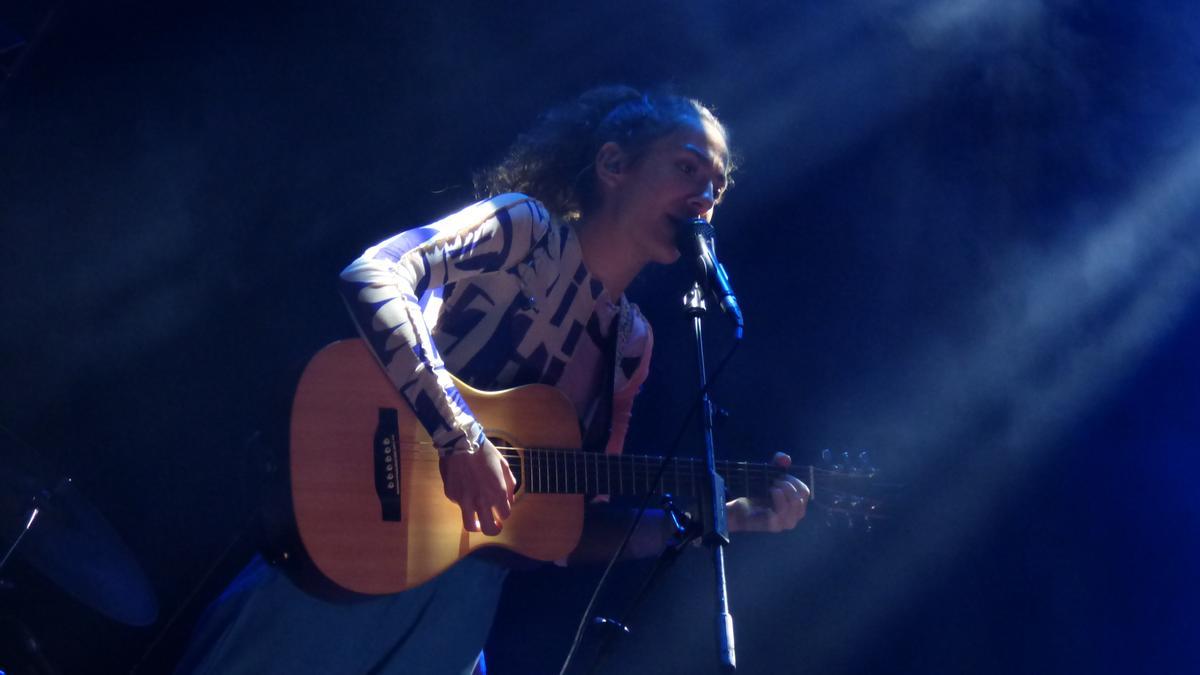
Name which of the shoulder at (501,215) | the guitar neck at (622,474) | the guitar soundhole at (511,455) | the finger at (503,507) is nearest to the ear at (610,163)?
the shoulder at (501,215)

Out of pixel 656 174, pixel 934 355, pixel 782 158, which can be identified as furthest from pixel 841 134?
pixel 656 174

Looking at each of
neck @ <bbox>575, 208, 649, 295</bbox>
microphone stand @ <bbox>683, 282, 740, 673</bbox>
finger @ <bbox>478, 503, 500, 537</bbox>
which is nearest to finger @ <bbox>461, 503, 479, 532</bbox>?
finger @ <bbox>478, 503, 500, 537</bbox>

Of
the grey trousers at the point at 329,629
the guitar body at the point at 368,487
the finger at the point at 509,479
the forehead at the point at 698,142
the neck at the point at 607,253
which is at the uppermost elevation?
the forehead at the point at 698,142

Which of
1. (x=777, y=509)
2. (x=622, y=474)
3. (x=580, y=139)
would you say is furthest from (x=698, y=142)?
(x=777, y=509)

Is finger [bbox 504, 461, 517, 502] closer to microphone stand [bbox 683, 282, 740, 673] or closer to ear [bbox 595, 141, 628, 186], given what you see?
microphone stand [bbox 683, 282, 740, 673]

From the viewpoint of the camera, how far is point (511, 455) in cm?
216

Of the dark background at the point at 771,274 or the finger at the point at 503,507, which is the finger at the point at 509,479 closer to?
the finger at the point at 503,507

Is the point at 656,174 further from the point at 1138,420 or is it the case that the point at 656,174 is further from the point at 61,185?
the point at 1138,420

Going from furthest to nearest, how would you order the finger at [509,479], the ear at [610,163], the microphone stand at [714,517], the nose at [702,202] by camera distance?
the ear at [610,163] → the nose at [702,202] → the finger at [509,479] → the microphone stand at [714,517]

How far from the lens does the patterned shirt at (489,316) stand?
1.89 m

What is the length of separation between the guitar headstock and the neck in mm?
910

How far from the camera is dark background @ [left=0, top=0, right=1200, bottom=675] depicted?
2941 mm

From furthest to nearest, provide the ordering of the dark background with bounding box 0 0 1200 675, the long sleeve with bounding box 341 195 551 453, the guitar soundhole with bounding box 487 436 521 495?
the dark background with bounding box 0 0 1200 675
the guitar soundhole with bounding box 487 436 521 495
the long sleeve with bounding box 341 195 551 453

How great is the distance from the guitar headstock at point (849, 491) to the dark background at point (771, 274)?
154mm
